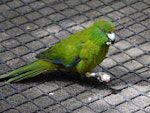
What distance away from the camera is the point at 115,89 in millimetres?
4188

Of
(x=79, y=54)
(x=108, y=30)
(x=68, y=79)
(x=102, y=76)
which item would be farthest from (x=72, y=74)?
(x=108, y=30)

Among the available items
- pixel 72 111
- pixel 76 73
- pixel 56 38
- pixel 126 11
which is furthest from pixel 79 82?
pixel 126 11

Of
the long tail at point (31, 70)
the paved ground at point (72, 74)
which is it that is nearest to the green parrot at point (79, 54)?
the long tail at point (31, 70)

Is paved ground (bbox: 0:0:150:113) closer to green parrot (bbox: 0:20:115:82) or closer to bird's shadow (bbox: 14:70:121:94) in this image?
bird's shadow (bbox: 14:70:121:94)

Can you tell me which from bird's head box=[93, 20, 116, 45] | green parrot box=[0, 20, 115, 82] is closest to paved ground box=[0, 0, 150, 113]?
green parrot box=[0, 20, 115, 82]

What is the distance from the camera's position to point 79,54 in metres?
4.03

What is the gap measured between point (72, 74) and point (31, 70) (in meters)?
0.40

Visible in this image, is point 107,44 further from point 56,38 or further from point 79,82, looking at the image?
point 56,38

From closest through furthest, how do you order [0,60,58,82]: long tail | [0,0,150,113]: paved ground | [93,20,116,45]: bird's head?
[93,20,116,45]: bird's head < [0,0,150,113]: paved ground < [0,60,58,82]: long tail

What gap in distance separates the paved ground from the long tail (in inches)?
3.1

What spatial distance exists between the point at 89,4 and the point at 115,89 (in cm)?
143

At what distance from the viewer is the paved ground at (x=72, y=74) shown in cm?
406

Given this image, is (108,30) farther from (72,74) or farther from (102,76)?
(72,74)

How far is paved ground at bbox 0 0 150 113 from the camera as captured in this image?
406 centimetres
